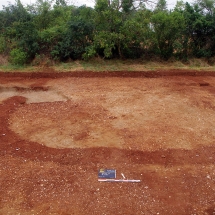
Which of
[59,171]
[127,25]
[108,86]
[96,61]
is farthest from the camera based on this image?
[96,61]

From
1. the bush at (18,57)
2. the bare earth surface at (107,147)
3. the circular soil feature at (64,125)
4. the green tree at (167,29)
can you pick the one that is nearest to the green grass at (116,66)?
the bush at (18,57)

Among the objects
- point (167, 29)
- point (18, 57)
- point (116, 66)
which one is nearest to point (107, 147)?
point (116, 66)

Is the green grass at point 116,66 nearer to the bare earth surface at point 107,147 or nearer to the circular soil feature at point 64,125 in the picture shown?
the bare earth surface at point 107,147

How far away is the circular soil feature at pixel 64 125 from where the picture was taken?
6.16 m

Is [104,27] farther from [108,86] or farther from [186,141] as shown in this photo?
[186,141]

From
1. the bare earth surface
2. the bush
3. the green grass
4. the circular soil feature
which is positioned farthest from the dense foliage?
→ the circular soil feature

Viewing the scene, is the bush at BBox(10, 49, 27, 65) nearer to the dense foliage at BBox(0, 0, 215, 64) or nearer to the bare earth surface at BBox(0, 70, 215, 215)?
the dense foliage at BBox(0, 0, 215, 64)

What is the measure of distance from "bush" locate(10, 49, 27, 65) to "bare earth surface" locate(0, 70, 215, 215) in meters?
2.06

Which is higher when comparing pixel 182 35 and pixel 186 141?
pixel 182 35

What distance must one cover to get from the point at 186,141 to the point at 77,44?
7.45m

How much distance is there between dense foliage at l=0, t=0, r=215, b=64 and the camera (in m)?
11.3

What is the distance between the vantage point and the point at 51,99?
8.73 m

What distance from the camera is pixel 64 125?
6.89 m

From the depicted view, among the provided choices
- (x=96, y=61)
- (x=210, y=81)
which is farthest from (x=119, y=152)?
(x=96, y=61)
